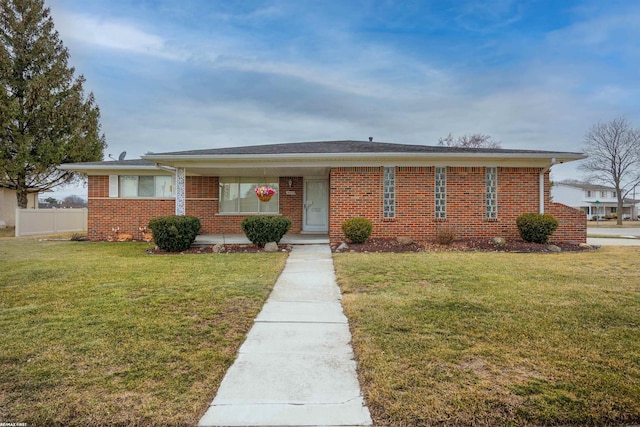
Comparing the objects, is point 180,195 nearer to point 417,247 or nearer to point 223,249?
point 223,249

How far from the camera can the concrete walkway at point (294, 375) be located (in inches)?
94.3

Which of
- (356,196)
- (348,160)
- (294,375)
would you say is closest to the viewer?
(294,375)

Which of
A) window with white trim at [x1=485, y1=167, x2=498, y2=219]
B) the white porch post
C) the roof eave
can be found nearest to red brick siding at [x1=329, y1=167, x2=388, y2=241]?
the roof eave

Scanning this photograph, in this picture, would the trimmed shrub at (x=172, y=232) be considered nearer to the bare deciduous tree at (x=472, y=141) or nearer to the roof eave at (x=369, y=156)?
the roof eave at (x=369, y=156)

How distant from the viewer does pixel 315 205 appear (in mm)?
14562

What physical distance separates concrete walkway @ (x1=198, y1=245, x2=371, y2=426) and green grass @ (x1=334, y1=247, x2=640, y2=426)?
18 centimetres

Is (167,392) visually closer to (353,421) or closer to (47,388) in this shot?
(47,388)

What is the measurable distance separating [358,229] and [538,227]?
5.43m

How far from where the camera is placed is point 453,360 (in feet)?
10.3

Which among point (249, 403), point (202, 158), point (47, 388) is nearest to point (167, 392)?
point (249, 403)

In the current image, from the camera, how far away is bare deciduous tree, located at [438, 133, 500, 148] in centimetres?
3556

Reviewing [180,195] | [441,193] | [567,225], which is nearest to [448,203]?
[441,193]

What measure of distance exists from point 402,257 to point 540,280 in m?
3.17

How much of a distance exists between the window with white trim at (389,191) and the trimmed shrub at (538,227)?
13.1 ft
